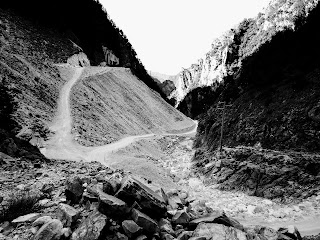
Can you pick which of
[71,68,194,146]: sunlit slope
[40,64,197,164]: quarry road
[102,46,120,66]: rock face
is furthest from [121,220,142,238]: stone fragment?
[102,46,120,66]: rock face

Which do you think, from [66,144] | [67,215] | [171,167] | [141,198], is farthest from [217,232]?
[66,144]

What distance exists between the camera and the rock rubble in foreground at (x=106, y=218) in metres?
6.46

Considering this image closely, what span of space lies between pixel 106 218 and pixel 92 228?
48cm

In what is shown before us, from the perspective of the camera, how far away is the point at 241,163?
22.2 meters

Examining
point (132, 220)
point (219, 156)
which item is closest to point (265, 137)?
point (219, 156)

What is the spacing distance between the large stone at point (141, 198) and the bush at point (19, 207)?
2588mm

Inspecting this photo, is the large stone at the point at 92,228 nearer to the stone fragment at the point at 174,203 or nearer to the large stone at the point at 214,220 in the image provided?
the large stone at the point at 214,220

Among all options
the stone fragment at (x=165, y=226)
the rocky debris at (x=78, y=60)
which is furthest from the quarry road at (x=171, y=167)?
the rocky debris at (x=78, y=60)

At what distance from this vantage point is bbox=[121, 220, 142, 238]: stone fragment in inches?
275

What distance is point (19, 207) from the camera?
727cm

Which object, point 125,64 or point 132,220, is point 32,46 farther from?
point 132,220

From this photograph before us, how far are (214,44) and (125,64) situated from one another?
57463mm

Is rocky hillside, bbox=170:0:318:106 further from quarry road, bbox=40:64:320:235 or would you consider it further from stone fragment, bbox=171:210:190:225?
stone fragment, bbox=171:210:190:225

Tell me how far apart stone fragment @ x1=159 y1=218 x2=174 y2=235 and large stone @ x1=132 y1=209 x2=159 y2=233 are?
1.65ft
